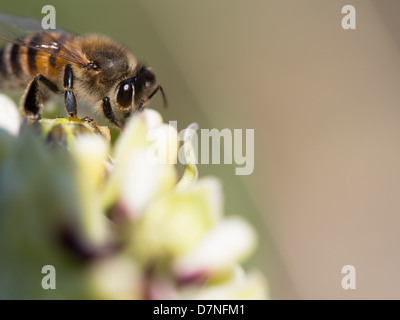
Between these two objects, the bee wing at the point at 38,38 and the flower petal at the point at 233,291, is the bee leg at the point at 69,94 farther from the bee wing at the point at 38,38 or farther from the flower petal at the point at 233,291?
the flower petal at the point at 233,291

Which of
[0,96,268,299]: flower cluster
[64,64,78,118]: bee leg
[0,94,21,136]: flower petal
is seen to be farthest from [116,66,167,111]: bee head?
[0,96,268,299]: flower cluster

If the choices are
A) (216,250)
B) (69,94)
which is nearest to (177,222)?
(216,250)

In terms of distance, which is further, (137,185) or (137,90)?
(137,90)

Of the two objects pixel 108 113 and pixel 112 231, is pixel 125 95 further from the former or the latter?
pixel 112 231

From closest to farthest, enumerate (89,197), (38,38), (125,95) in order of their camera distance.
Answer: (89,197) → (125,95) → (38,38)

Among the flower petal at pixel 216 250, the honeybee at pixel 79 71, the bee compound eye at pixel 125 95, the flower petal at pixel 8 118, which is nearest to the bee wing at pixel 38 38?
the honeybee at pixel 79 71

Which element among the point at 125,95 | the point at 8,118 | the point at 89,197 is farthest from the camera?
the point at 125,95

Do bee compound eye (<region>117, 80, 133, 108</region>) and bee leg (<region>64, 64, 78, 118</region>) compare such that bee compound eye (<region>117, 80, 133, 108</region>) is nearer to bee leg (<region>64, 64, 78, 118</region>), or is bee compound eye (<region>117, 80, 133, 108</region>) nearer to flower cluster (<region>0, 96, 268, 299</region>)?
bee leg (<region>64, 64, 78, 118</region>)
